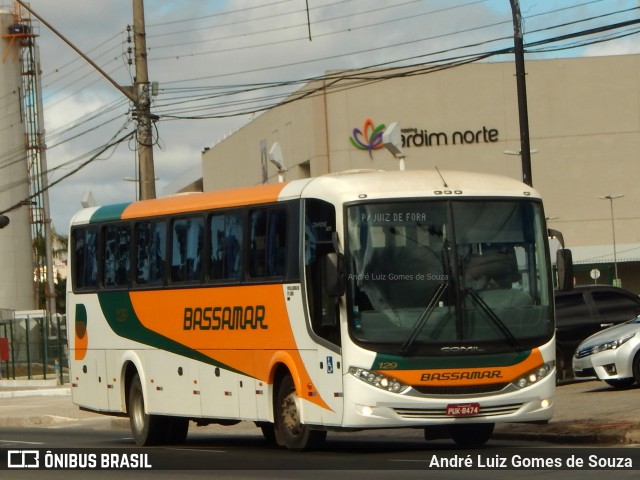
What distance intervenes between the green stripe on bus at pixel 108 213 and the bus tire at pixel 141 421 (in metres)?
2.38

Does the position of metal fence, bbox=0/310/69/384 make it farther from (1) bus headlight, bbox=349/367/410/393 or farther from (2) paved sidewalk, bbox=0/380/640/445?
(1) bus headlight, bbox=349/367/410/393

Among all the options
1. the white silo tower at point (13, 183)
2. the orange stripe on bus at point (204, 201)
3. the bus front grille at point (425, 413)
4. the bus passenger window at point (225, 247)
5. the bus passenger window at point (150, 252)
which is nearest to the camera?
the bus front grille at point (425, 413)

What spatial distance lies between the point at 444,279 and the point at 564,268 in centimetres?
146

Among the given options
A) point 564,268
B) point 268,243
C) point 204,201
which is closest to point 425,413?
point 564,268

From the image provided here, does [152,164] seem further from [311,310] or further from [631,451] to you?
[631,451]

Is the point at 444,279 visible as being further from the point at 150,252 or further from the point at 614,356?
the point at 614,356

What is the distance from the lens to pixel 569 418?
18.8 meters

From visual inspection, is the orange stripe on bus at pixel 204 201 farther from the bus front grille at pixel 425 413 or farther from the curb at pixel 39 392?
the curb at pixel 39 392

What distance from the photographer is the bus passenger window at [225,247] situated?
687 inches

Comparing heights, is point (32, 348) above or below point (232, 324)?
below

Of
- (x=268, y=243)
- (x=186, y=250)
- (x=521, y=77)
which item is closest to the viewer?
(x=268, y=243)

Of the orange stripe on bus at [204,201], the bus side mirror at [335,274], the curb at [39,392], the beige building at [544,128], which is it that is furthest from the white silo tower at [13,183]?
the bus side mirror at [335,274]

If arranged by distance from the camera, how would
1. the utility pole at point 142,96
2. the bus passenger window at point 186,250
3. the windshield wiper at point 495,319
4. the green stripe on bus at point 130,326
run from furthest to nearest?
1. the utility pole at point 142,96
2. the green stripe on bus at point 130,326
3. the bus passenger window at point 186,250
4. the windshield wiper at point 495,319

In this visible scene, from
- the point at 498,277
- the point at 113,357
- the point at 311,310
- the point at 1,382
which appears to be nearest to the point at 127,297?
the point at 113,357
